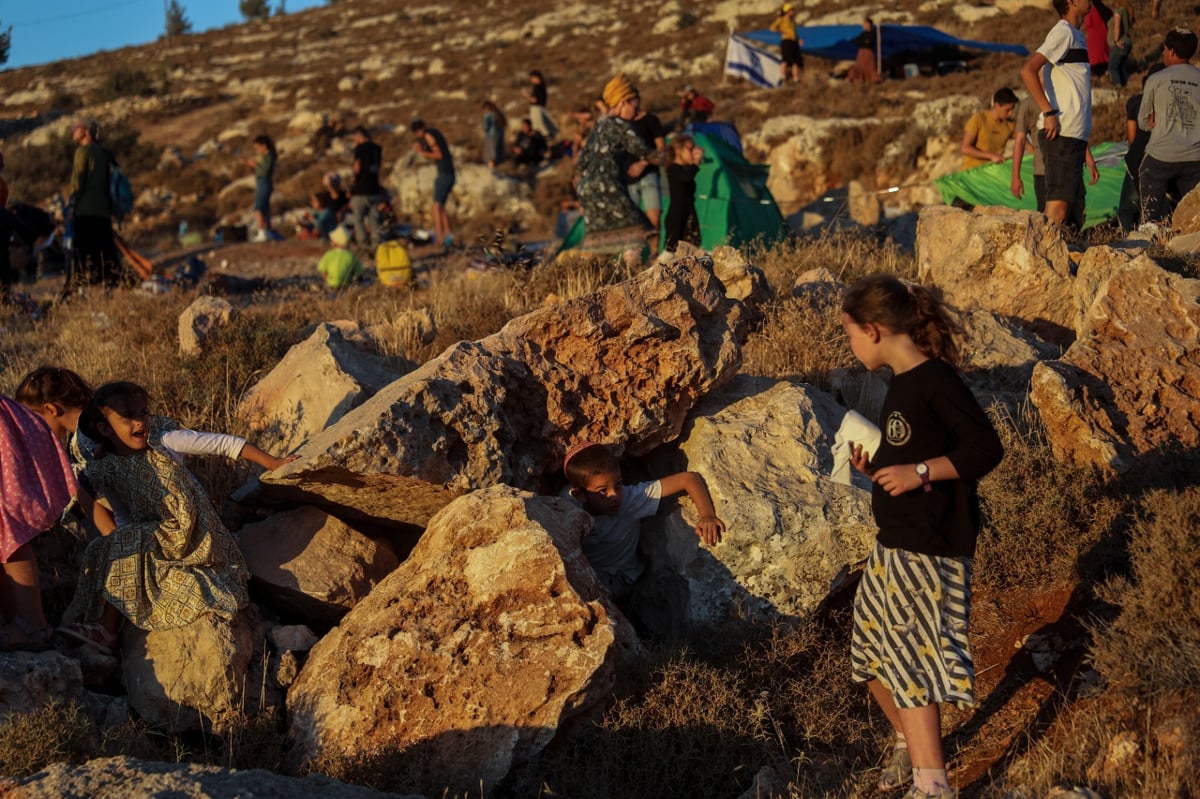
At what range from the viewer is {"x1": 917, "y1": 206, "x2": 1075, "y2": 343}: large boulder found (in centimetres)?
691

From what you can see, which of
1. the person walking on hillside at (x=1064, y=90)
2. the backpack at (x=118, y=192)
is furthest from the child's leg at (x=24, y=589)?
the backpack at (x=118, y=192)

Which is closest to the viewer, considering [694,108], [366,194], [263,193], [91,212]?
[91,212]

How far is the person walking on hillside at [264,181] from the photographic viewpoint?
17.1 m

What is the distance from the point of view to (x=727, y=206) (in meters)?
10.9

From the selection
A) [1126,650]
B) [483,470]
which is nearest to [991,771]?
[1126,650]

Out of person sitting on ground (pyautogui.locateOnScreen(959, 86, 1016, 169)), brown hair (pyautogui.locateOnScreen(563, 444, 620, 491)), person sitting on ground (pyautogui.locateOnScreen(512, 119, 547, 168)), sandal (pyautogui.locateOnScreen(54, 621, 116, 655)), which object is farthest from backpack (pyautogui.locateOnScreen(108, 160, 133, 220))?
person sitting on ground (pyautogui.locateOnScreen(512, 119, 547, 168))

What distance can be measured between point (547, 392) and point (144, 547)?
1884mm

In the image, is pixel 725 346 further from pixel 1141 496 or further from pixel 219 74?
pixel 219 74

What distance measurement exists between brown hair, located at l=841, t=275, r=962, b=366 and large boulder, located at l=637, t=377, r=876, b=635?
4.99ft

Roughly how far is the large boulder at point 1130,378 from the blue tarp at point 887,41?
58.6 ft

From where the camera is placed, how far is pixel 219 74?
4253cm

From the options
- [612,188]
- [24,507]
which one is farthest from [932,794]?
[612,188]

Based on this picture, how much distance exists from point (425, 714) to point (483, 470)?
1.17m

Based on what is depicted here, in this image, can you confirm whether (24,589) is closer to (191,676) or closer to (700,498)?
(191,676)
